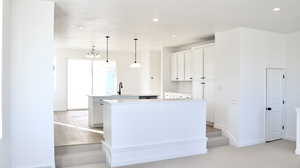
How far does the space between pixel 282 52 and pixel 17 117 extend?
6264 millimetres

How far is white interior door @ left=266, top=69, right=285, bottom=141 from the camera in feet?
19.3

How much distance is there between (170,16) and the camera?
4.50 metres

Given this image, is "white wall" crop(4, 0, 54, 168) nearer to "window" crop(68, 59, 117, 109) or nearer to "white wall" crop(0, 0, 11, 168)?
"white wall" crop(0, 0, 11, 168)

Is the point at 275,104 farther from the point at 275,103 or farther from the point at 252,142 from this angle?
the point at 252,142

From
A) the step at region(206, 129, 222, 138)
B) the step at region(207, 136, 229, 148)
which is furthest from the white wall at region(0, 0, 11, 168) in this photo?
the step at region(206, 129, 222, 138)

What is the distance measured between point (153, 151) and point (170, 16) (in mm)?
2660

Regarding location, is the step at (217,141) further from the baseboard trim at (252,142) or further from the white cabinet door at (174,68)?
the white cabinet door at (174,68)

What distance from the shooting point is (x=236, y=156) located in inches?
186

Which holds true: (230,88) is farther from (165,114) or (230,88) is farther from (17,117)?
(17,117)

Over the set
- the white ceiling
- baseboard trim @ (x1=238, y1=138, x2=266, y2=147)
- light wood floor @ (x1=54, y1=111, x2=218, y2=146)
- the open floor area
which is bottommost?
the open floor area

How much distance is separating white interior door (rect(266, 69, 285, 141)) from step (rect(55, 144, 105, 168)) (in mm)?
4245

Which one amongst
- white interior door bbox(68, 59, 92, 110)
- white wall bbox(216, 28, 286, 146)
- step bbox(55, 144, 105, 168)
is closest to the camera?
step bbox(55, 144, 105, 168)

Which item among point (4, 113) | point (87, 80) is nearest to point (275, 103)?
point (4, 113)

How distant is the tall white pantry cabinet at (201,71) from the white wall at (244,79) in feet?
1.46
